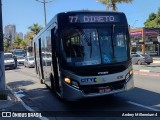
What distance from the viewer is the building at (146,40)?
58844 mm

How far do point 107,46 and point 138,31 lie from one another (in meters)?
51.4

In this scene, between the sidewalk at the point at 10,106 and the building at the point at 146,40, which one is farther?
the building at the point at 146,40

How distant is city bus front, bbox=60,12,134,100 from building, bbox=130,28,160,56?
4870cm

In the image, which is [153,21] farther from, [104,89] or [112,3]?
[104,89]

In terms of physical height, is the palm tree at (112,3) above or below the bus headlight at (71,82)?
above

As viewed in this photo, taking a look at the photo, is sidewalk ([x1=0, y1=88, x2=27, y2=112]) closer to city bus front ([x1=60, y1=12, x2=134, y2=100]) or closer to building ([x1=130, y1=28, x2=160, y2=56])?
city bus front ([x1=60, y1=12, x2=134, y2=100])

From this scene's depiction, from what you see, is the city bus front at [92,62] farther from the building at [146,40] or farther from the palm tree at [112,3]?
the building at [146,40]

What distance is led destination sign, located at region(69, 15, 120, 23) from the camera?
9.86 m

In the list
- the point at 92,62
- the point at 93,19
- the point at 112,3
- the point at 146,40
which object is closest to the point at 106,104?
the point at 92,62

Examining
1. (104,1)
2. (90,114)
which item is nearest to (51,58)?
(90,114)

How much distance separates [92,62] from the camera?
9656 mm

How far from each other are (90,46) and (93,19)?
3.00ft

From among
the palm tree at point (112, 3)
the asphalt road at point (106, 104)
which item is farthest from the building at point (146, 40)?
the asphalt road at point (106, 104)

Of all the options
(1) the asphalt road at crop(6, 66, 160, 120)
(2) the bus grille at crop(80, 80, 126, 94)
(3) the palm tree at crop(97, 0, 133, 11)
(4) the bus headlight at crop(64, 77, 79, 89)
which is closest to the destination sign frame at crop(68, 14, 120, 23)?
(4) the bus headlight at crop(64, 77, 79, 89)
